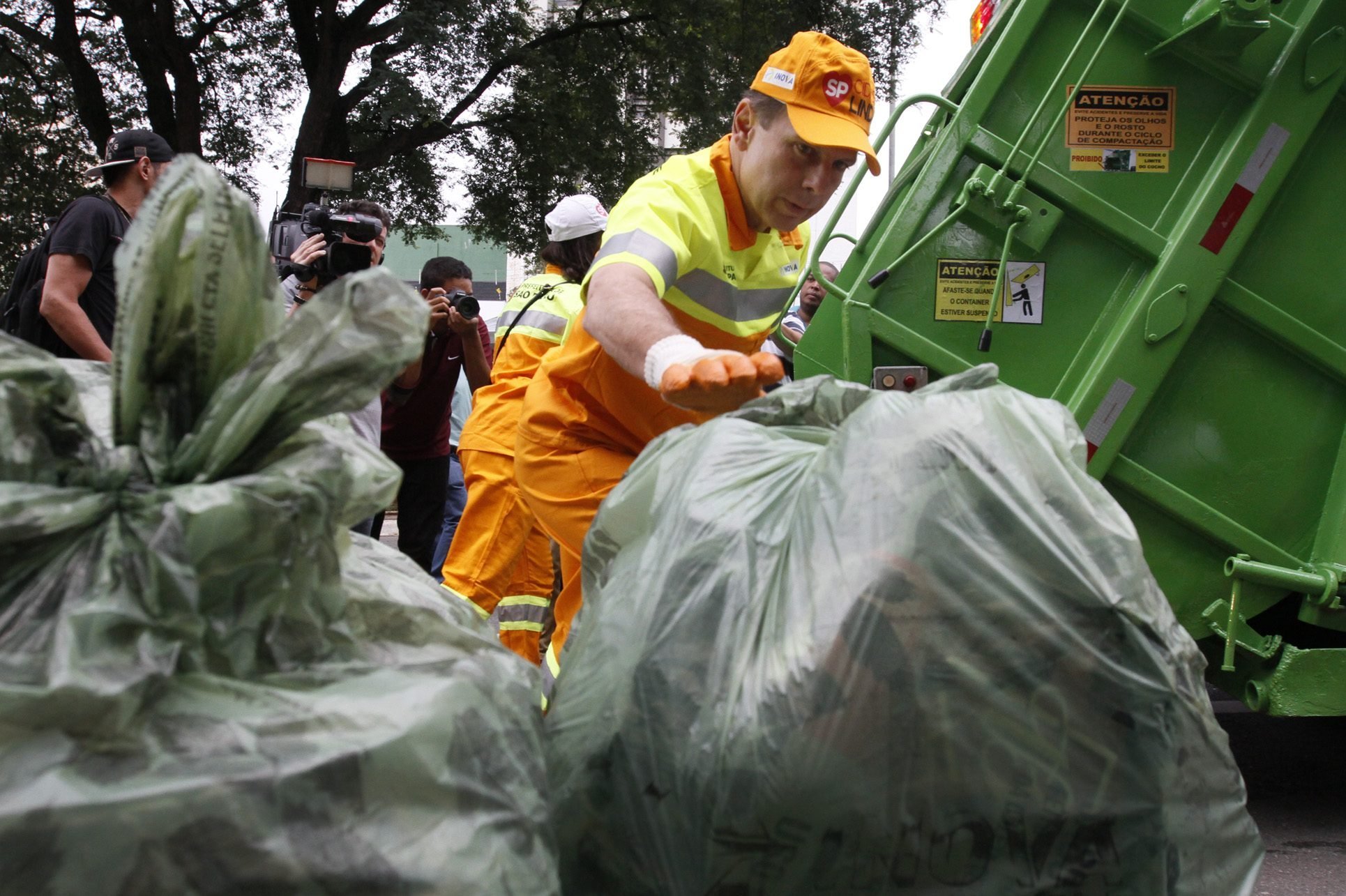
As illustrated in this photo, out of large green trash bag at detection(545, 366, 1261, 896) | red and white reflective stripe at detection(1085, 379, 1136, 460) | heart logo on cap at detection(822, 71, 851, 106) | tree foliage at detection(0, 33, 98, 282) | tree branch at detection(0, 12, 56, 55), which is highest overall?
heart logo on cap at detection(822, 71, 851, 106)

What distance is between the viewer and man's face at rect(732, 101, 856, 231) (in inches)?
93.9

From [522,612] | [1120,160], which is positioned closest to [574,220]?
[522,612]

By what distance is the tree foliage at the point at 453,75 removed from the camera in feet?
41.3

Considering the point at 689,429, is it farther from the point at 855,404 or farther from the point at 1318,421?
the point at 1318,421

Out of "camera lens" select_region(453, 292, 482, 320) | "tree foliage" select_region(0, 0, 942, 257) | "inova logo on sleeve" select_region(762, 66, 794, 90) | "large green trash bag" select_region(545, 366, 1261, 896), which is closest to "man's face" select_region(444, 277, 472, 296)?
"camera lens" select_region(453, 292, 482, 320)

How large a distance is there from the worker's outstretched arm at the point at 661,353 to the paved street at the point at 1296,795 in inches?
91.1

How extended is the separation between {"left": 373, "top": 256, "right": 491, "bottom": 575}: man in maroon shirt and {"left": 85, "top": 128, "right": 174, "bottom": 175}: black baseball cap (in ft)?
4.65

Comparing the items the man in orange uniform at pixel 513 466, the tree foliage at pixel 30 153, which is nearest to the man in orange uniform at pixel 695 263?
the man in orange uniform at pixel 513 466

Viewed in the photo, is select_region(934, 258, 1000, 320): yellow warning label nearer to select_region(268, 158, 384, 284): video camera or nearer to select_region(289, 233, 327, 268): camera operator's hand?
select_region(268, 158, 384, 284): video camera

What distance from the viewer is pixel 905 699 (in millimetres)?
1255

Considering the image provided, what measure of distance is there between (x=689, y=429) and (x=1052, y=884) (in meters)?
0.73

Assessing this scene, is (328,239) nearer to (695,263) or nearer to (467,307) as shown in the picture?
(467,307)

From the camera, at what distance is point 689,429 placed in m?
1.70

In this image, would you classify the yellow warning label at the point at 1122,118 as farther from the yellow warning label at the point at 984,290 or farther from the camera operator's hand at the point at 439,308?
the camera operator's hand at the point at 439,308
